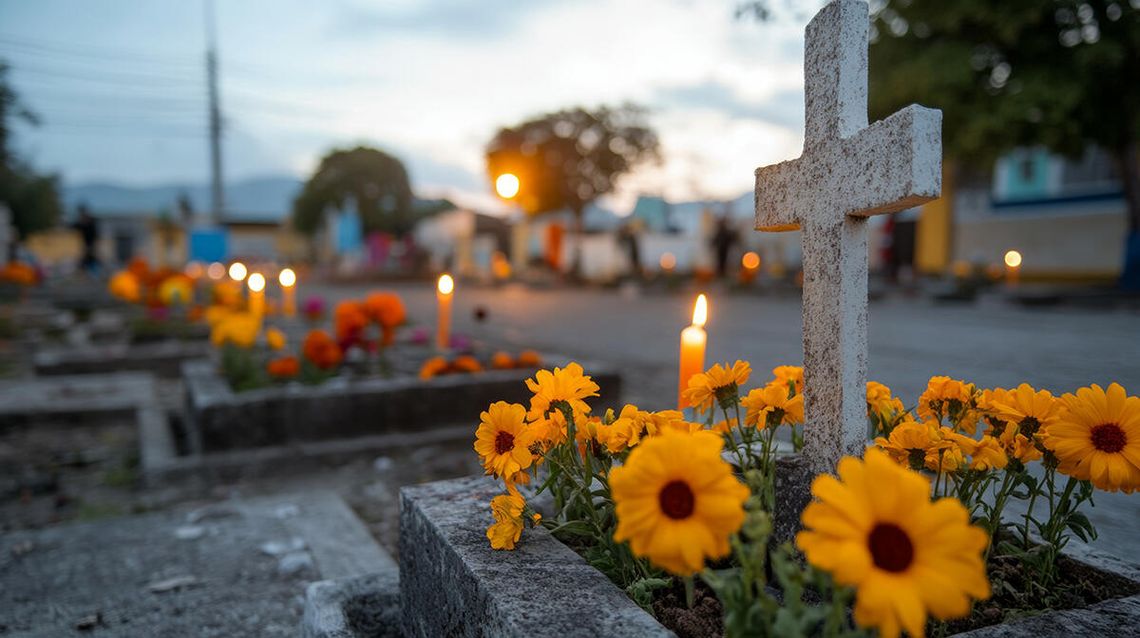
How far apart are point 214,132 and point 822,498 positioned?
2920 cm

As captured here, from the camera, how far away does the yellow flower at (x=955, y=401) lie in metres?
1.53

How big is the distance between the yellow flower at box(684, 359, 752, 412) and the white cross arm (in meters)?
0.35

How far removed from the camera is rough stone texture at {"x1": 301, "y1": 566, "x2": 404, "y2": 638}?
1.71 meters

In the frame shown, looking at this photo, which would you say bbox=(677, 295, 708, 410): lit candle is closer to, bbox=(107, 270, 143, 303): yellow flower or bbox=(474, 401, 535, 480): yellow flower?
bbox=(474, 401, 535, 480): yellow flower

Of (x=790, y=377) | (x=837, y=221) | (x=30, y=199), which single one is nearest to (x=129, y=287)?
(x=790, y=377)

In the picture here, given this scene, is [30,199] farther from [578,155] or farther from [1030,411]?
[1030,411]

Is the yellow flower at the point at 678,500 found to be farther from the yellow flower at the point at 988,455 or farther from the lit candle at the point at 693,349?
the lit candle at the point at 693,349

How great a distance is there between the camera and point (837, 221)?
4.61ft

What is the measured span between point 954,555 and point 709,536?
0.91 feet

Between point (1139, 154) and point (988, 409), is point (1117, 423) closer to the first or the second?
point (988, 409)

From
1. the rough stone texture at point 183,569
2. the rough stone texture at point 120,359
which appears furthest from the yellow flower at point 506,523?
the rough stone texture at point 120,359

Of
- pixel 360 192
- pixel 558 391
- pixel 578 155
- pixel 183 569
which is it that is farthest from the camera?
pixel 360 192

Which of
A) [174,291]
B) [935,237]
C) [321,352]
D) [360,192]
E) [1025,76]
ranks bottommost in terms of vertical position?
[321,352]

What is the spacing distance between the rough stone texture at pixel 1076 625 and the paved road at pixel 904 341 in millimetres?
1229
